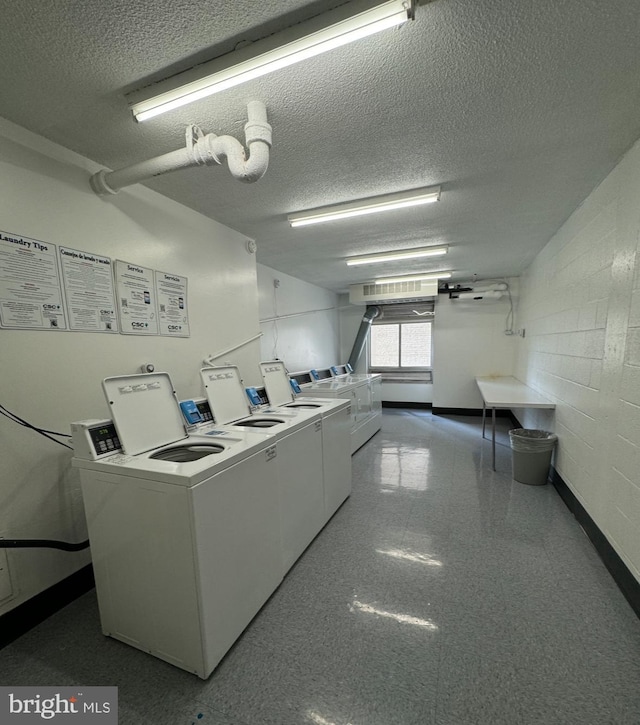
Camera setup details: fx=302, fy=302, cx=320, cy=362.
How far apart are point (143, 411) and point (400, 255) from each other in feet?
10.6

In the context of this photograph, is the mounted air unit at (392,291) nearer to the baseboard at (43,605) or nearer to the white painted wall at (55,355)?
the white painted wall at (55,355)

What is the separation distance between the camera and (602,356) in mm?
1963

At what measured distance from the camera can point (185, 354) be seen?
2365 millimetres

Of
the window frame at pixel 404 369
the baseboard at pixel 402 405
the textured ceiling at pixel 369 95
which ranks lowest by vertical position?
the baseboard at pixel 402 405

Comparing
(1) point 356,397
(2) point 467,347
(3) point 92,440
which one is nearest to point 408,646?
(3) point 92,440

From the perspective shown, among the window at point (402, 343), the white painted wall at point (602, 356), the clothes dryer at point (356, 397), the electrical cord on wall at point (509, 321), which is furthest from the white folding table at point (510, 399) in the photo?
the window at point (402, 343)

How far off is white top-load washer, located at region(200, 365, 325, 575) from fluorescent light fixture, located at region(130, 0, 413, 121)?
147 cm

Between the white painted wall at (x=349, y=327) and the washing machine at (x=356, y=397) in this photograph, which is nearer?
the washing machine at (x=356, y=397)

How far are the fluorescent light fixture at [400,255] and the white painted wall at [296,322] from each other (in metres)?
1.09

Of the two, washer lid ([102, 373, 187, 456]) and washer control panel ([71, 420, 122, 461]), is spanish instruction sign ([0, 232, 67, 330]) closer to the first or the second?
washer lid ([102, 373, 187, 456])

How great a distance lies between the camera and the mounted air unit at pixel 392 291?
5117mm

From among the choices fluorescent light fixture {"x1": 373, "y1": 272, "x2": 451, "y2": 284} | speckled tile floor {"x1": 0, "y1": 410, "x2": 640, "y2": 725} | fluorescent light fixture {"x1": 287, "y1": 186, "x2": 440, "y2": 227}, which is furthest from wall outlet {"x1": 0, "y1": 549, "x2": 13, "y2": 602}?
fluorescent light fixture {"x1": 373, "y1": 272, "x2": 451, "y2": 284}

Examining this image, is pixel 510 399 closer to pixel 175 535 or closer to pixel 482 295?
pixel 482 295

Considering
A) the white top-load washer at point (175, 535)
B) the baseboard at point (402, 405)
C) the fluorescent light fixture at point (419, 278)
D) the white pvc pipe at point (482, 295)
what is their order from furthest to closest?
the baseboard at point (402, 405) < the white pvc pipe at point (482, 295) < the fluorescent light fixture at point (419, 278) < the white top-load washer at point (175, 535)
